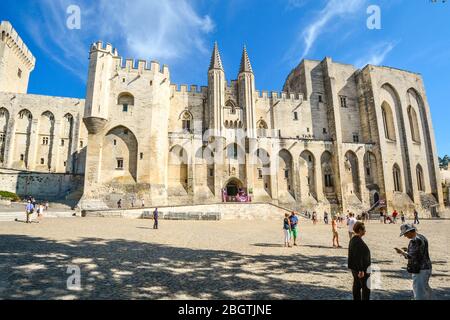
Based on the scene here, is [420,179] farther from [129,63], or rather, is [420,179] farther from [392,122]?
[129,63]

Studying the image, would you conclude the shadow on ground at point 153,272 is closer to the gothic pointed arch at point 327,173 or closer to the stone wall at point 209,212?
the stone wall at point 209,212

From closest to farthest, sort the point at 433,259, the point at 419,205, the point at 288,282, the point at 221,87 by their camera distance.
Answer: the point at 288,282 < the point at 433,259 < the point at 221,87 < the point at 419,205

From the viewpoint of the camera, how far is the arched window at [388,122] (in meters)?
36.6

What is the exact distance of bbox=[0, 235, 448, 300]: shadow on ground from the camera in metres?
4.67

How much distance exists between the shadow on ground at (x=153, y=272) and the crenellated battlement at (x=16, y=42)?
44.9m

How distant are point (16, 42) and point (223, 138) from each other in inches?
1554

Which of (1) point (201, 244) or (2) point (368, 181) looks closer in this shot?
(1) point (201, 244)

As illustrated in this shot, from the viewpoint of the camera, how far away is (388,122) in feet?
123

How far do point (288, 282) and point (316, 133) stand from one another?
33.4 metres

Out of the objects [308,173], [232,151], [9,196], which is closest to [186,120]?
[232,151]

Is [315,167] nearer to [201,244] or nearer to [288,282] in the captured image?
[201,244]

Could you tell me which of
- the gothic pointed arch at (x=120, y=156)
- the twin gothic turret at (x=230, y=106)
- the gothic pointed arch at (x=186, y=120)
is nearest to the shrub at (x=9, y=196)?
the gothic pointed arch at (x=120, y=156)

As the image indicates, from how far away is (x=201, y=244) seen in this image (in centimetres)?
977
